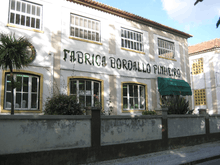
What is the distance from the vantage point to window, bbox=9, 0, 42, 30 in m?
9.78

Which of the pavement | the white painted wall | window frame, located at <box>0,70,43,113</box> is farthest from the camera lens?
the white painted wall

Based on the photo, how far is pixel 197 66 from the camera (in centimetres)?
2486

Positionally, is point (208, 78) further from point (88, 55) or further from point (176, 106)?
point (88, 55)

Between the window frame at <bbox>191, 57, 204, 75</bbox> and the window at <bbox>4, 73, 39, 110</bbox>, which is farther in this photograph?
the window frame at <bbox>191, 57, 204, 75</bbox>

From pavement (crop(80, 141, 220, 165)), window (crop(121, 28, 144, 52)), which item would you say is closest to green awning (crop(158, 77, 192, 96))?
window (crop(121, 28, 144, 52))

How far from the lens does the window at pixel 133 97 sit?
502 inches

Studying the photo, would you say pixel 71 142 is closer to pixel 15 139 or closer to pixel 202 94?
pixel 15 139

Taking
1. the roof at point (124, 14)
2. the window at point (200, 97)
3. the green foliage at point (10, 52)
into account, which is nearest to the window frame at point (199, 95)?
the window at point (200, 97)

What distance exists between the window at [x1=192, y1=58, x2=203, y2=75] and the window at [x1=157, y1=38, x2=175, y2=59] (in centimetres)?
981

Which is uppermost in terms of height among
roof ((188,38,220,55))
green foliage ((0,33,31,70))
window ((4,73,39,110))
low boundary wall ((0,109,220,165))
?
roof ((188,38,220,55))

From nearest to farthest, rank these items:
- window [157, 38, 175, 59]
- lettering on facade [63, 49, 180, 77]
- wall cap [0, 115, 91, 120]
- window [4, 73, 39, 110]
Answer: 1. wall cap [0, 115, 91, 120]
2. window [4, 73, 39, 110]
3. lettering on facade [63, 49, 180, 77]
4. window [157, 38, 175, 59]

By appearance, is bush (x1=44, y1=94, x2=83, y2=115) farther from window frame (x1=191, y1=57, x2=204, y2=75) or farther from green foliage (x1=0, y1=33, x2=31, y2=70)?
window frame (x1=191, y1=57, x2=204, y2=75)

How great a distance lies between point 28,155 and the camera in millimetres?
5703

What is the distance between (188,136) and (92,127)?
18.1 feet
